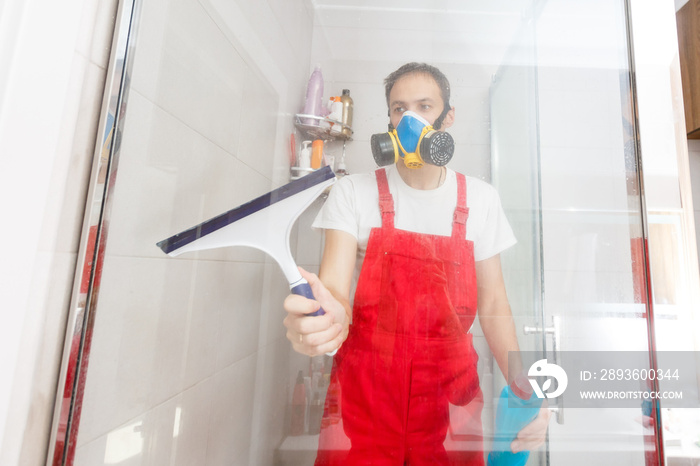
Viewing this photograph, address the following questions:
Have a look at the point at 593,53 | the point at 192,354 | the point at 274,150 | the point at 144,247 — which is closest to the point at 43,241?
the point at 144,247

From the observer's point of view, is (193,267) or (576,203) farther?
(576,203)

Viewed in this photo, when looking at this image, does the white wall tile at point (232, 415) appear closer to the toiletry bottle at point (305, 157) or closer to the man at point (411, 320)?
the man at point (411, 320)

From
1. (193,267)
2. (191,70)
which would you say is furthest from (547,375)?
(191,70)

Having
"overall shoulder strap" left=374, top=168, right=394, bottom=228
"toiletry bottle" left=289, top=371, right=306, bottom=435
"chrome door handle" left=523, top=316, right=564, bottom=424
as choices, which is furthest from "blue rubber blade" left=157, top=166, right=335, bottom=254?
"chrome door handle" left=523, top=316, right=564, bottom=424

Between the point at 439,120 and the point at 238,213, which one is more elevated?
the point at 439,120

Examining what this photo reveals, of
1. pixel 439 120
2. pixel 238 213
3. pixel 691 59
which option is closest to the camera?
pixel 238 213

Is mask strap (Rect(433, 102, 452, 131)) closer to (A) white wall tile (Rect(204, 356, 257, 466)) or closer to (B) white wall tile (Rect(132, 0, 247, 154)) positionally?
(B) white wall tile (Rect(132, 0, 247, 154))

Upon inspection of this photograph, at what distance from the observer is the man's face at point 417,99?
2.46ft

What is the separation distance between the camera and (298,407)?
0.72 metres

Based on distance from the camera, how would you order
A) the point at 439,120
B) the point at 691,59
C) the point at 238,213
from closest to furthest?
the point at 238,213 → the point at 439,120 → the point at 691,59

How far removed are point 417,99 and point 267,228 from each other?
43 cm

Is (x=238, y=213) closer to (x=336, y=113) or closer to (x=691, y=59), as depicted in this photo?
(x=336, y=113)

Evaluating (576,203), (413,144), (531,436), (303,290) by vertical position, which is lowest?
(531,436)

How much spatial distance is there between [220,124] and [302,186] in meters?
0.24
